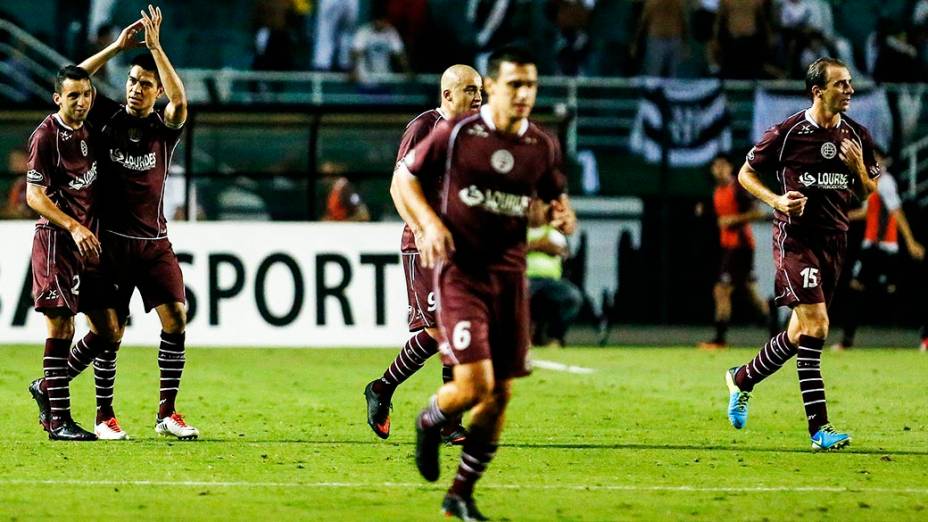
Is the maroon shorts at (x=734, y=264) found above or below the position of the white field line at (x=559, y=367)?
above

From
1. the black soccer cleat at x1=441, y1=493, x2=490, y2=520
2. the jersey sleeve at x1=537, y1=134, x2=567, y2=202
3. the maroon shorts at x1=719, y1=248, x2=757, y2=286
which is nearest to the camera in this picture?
the black soccer cleat at x1=441, y1=493, x2=490, y2=520

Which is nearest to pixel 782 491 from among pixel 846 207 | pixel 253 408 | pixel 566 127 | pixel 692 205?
pixel 846 207

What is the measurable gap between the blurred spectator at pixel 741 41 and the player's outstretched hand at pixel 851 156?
47.7 ft

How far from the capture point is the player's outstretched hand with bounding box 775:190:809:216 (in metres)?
10.2

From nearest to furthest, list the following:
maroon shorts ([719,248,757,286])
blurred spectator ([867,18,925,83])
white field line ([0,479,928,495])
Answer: white field line ([0,479,928,495]), maroon shorts ([719,248,757,286]), blurred spectator ([867,18,925,83])

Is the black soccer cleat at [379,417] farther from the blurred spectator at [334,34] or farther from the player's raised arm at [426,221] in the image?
the blurred spectator at [334,34]

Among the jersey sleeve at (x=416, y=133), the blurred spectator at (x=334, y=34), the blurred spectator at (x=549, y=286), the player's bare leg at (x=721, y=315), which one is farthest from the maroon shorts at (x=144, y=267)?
the blurred spectator at (x=334, y=34)

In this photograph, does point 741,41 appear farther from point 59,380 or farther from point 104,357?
point 59,380

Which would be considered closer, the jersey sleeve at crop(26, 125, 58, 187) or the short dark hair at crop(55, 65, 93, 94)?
the short dark hair at crop(55, 65, 93, 94)

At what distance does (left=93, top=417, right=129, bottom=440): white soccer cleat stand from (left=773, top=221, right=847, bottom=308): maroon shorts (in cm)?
406

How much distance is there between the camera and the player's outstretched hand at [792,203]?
10.2m

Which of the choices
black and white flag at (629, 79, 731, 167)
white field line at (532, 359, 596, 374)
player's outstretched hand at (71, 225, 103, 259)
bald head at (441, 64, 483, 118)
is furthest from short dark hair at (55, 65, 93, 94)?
black and white flag at (629, 79, 731, 167)

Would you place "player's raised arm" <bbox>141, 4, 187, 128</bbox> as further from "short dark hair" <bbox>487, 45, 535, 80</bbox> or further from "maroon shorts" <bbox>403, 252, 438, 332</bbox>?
"short dark hair" <bbox>487, 45, 535, 80</bbox>

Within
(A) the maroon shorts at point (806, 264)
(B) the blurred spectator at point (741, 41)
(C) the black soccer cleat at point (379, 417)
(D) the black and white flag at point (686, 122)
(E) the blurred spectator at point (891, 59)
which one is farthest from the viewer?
(E) the blurred spectator at point (891, 59)
